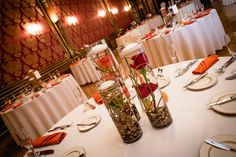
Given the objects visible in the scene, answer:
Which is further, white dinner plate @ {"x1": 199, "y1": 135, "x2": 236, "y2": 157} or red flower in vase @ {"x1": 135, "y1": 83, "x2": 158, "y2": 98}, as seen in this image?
red flower in vase @ {"x1": 135, "y1": 83, "x2": 158, "y2": 98}

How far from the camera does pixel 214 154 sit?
0.64 m

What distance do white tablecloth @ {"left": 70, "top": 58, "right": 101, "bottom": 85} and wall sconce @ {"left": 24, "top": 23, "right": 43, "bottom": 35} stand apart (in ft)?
5.27

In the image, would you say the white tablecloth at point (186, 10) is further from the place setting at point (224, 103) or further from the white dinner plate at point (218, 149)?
the white dinner plate at point (218, 149)

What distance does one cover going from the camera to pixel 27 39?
5.67 meters

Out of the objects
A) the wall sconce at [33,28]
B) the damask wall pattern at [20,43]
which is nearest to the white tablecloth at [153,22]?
the damask wall pattern at [20,43]

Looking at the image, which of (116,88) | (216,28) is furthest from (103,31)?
(116,88)

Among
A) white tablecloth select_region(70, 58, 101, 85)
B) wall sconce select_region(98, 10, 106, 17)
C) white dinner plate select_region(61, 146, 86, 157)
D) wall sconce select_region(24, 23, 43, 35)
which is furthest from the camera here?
wall sconce select_region(98, 10, 106, 17)

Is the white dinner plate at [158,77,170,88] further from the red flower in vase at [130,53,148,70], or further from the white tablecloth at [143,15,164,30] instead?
the white tablecloth at [143,15,164,30]

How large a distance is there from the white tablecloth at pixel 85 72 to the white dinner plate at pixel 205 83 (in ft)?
15.0

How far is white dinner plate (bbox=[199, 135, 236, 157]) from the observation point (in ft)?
2.06

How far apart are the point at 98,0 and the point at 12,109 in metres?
7.48

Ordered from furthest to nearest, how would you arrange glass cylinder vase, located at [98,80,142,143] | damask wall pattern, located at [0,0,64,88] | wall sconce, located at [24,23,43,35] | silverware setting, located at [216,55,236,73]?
wall sconce, located at [24,23,43,35] → damask wall pattern, located at [0,0,64,88] → silverware setting, located at [216,55,236,73] → glass cylinder vase, located at [98,80,142,143]

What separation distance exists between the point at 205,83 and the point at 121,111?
55cm

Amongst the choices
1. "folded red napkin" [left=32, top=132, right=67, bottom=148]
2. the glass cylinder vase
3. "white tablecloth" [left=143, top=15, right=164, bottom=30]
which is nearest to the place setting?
the glass cylinder vase
